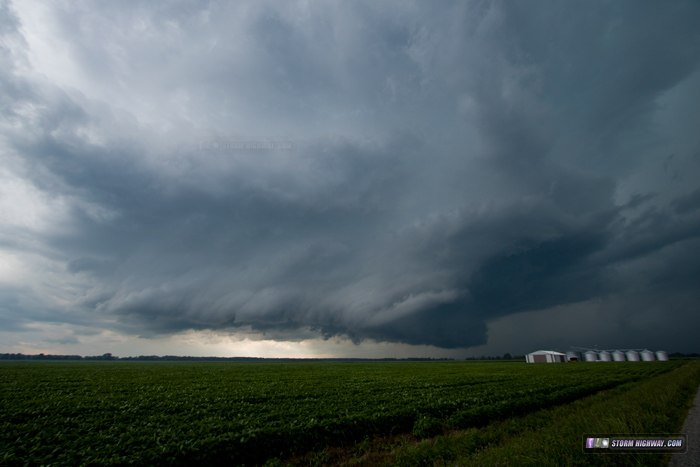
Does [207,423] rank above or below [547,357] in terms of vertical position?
above

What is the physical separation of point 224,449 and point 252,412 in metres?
7.05

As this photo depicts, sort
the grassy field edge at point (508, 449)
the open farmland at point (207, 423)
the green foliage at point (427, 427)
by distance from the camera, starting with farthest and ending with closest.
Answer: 1. the green foliage at point (427, 427)
2. the open farmland at point (207, 423)
3. the grassy field edge at point (508, 449)

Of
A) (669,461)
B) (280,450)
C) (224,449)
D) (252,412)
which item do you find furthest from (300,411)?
(669,461)

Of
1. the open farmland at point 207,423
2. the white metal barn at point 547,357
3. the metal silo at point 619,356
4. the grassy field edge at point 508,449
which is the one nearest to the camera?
the grassy field edge at point 508,449

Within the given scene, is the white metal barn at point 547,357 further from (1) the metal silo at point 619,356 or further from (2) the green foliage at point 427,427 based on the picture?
(2) the green foliage at point 427,427

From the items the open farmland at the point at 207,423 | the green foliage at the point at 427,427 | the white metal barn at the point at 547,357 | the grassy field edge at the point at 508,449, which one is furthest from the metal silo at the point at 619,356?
the green foliage at the point at 427,427

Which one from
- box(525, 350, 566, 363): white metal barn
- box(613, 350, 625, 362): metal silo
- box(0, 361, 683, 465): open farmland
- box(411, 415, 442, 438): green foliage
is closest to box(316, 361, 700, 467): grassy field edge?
box(411, 415, 442, 438): green foliage

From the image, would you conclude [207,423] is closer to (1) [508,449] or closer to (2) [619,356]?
(1) [508,449]

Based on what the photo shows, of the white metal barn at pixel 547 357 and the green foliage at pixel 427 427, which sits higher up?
the green foliage at pixel 427 427

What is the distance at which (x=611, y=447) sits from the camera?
35.4ft

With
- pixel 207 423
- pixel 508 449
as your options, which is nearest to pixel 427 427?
pixel 508 449

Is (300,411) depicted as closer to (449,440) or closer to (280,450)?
(280,450)

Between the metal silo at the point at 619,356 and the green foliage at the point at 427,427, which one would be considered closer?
the green foliage at the point at 427,427

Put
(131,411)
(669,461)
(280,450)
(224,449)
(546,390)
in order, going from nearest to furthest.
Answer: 1. (669,461)
2. (224,449)
3. (280,450)
4. (131,411)
5. (546,390)
